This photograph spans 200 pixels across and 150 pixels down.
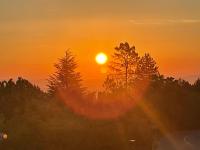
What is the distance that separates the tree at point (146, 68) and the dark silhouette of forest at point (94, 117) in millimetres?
8645

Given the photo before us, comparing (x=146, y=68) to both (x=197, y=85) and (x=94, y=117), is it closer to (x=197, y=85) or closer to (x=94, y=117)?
(x=197, y=85)

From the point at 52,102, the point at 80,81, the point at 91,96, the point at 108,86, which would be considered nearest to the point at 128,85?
the point at 108,86

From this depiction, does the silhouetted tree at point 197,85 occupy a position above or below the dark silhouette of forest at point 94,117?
above

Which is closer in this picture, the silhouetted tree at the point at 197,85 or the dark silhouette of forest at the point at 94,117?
the dark silhouette of forest at the point at 94,117

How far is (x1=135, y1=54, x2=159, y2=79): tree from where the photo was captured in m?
94.9

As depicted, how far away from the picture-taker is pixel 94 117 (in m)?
39.8

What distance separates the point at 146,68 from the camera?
96375mm

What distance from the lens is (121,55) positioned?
96.8 meters

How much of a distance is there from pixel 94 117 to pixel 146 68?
Answer: 57.2 metres

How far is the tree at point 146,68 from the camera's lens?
94875mm

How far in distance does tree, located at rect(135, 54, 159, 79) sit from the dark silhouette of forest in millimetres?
8645

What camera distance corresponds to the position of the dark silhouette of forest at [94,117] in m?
31.8

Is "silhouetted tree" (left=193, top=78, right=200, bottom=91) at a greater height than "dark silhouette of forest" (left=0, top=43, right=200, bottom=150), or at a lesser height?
greater

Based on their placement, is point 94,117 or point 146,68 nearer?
point 94,117
